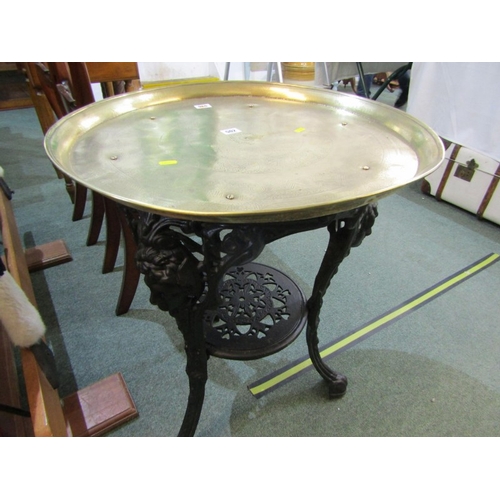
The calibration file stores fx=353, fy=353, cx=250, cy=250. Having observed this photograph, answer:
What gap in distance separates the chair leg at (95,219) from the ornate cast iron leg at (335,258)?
1044 mm

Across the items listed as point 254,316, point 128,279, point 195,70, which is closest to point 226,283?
point 254,316

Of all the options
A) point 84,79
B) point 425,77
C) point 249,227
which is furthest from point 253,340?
point 425,77

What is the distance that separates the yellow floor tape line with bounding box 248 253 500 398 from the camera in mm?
1158

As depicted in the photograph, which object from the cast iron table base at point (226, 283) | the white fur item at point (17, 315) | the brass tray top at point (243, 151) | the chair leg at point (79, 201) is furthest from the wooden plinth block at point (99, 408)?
the chair leg at point (79, 201)

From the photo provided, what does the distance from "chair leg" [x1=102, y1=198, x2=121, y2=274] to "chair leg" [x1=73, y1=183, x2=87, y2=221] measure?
51 cm

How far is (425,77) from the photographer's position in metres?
1.93

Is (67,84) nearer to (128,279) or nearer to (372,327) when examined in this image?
(128,279)

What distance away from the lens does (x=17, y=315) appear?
74 centimetres

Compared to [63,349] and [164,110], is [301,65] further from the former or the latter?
[63,349]

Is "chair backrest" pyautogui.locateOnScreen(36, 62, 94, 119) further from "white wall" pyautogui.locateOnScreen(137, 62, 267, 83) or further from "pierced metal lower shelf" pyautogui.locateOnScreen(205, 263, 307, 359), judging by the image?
"white wall" pyautogui.locateOnScreen(137, 62, 267, 83)

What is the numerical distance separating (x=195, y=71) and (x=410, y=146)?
349 cm

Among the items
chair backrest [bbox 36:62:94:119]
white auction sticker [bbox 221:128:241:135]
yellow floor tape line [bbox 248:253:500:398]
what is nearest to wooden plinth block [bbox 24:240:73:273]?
chair backrest [bbox 36:62:94:119]

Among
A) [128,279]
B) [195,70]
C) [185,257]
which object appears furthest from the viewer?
[195,70]

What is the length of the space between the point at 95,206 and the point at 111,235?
221 millimetres
